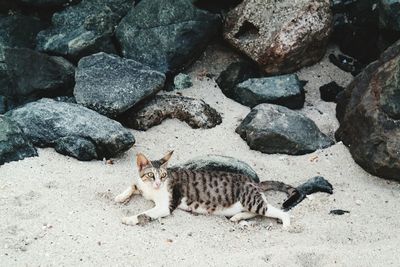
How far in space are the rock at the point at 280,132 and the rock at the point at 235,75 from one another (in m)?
0.88

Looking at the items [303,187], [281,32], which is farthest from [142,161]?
[281,32]

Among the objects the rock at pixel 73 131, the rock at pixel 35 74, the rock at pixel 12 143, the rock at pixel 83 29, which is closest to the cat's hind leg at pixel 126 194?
the rock at pixel 73 131

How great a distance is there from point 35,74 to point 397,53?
4426mm

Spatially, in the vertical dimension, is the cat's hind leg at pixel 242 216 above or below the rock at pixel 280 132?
below

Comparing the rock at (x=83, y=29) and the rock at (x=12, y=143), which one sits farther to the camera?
the rock at (x=83, y=29)

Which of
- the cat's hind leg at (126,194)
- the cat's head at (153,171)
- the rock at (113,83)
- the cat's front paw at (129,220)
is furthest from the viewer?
the rock at (113,83)

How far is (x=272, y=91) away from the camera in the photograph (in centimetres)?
793

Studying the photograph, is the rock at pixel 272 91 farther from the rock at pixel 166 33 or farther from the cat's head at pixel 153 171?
the cat's head at pixel 153 171

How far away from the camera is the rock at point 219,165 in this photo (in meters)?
6.45

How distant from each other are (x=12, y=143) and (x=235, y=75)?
3244 millimetres

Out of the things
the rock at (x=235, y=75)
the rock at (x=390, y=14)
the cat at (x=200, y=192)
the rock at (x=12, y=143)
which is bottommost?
the rock at (x=12, y=143)

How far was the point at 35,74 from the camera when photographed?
25.7ft

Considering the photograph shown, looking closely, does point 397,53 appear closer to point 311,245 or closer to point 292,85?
point 292,85

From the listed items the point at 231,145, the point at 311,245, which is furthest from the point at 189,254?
the point at 231,145
